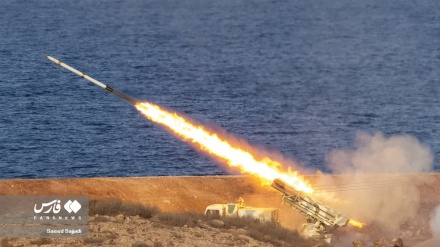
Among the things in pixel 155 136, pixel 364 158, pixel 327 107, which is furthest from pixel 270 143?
pixel 364 158

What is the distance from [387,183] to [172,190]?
17135mm

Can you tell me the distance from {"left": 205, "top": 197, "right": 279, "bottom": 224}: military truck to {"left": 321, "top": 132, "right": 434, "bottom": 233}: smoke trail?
10793 millimetres

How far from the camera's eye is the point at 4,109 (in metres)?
172

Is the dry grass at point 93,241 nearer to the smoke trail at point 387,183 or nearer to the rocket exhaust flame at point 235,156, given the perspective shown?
the rocket exhaust flame at point 235,156

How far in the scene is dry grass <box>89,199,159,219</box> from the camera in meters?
89.6

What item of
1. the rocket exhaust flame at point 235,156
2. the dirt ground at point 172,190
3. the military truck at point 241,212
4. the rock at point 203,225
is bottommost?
the rock at point 203,225

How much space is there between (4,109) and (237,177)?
70.3 metres

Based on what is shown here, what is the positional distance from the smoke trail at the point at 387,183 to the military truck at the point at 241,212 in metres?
10.8

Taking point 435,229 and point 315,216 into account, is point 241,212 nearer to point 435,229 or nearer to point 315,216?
point 315,216

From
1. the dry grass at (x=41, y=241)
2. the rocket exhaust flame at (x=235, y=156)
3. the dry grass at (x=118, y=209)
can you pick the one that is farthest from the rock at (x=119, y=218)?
the rocket exhaust flame at (x=235, y=156)

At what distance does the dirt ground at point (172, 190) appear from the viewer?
341 ft

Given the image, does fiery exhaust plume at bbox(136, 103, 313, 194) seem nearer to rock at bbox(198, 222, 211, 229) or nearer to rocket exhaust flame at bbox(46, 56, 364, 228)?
rocket exhaust flame at bbox(46, 56, 364, 228)

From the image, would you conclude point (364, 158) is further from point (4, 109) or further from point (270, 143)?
point (4, 109)

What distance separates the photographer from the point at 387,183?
108m
